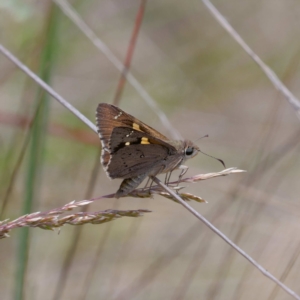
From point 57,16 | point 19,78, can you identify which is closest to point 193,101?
point 19,78

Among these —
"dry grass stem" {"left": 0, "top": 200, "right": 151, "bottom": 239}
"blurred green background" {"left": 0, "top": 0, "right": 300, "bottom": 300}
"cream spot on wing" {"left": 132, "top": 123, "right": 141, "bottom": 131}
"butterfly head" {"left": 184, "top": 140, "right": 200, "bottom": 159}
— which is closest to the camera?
"dry grass stem" {"left": 0, "top": 200, "right": 151, "bottom": 239}

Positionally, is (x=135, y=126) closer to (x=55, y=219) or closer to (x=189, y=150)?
(x=189, y=150)

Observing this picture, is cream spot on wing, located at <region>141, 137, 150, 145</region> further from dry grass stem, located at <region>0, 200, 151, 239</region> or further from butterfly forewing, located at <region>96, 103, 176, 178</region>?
dry grass stem, located at <region>0, 200, 151, 239</region>

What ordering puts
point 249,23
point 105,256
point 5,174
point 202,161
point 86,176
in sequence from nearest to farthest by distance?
1. point 5,174
2. point 105,256
3. point 86,176
4. point 202,161
5. point 249,23

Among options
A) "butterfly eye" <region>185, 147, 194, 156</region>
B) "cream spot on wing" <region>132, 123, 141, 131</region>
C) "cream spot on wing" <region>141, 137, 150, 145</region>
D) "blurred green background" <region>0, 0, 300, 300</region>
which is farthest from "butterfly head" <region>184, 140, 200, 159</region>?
"blurred green background" <region>0, 0, 300, 300</region>

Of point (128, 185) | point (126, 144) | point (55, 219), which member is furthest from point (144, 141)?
point (55, 219)

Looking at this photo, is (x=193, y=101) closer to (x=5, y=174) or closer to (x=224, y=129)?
(x=224, y=129)

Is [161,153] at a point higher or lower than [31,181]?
higher

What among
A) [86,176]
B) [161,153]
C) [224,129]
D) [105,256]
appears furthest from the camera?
[224,129]
